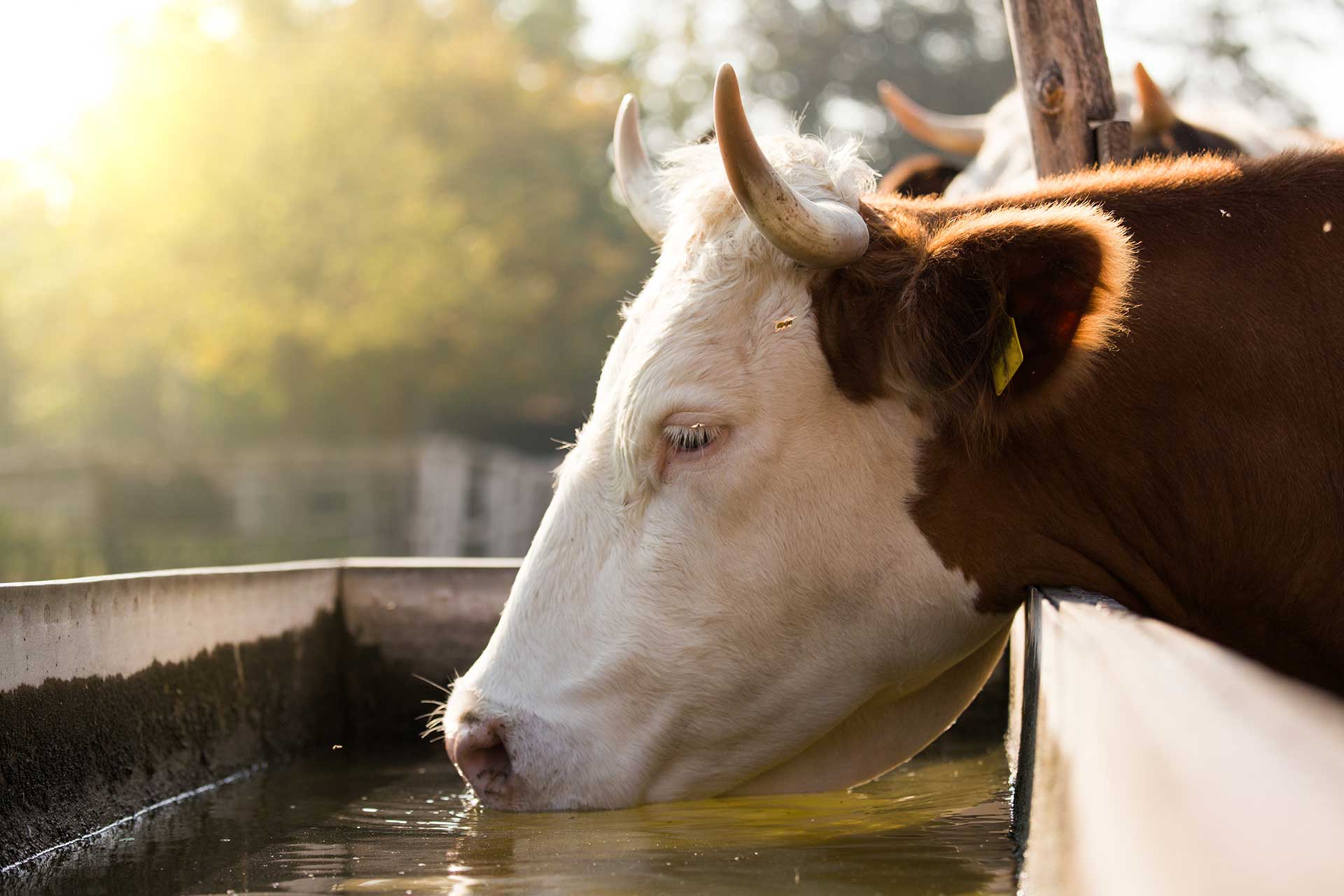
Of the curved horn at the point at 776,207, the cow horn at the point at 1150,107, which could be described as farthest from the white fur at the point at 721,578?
the cow horn at the point at 1150,107

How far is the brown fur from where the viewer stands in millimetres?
2186

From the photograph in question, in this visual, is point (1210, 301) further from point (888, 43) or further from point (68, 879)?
point (888, 43)

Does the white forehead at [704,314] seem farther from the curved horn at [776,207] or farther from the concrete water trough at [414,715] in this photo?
the concrete water trough at [414,715]

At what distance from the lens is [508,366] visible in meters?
25.2

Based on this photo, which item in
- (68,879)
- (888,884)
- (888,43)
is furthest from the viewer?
(888,43)

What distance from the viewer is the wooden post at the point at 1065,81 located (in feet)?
11.8

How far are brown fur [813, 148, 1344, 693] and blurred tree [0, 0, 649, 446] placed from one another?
19.9m

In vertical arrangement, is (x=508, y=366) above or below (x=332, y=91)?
below

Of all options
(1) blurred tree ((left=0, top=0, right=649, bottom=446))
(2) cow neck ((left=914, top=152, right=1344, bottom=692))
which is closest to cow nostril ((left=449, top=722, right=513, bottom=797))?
(2) cow neck ((left=914, top=152, right=1344, bottom=692))

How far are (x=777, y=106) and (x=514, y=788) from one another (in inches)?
1169

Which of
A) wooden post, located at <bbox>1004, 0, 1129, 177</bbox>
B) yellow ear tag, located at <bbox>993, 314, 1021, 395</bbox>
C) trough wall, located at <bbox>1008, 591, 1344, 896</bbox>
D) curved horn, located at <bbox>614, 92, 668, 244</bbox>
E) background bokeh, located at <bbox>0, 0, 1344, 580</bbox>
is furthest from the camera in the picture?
background bokeh, located at <bbox>0, 0, 1344, 580</bbox>

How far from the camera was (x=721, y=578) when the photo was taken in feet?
7.76

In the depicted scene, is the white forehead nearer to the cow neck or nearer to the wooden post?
the cow neck

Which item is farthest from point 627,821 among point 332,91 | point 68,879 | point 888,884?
point 332,91
